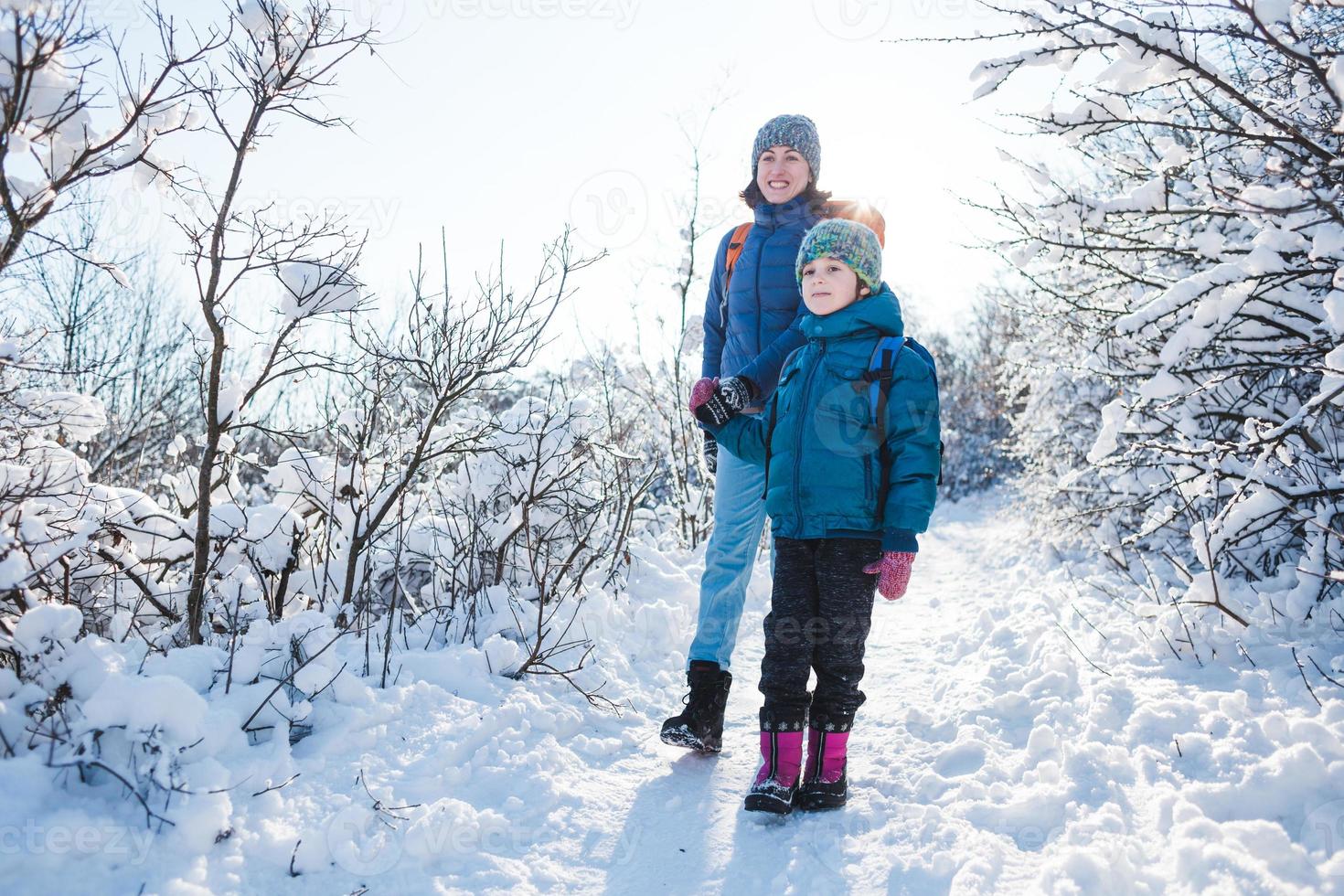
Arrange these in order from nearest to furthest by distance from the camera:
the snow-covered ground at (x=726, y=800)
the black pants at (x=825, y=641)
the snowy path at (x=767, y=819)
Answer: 1. the snow-covered ground at (x=726, y=800)
2. the snowy path at (x=767, y=819)
3. the black pants at (x=825, y=641)

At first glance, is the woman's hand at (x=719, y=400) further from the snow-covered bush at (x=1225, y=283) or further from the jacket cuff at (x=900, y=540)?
the snow-covered bush at (x=1225, y=283)

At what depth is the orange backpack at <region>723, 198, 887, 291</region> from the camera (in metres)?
2.78

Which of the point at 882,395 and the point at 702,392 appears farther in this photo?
the point at 702,392

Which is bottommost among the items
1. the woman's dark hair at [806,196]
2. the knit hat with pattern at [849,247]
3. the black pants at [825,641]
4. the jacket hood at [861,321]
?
the black pants at [825,641]

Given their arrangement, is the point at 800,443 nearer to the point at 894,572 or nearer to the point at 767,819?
the point at 894,572

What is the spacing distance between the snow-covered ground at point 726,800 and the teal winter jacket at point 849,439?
2.72 feet

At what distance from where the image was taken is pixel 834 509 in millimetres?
2330

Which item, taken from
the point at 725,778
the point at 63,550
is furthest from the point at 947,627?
the point at 63,550

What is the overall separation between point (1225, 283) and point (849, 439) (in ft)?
4.45

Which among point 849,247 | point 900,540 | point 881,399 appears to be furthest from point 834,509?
point 849,247

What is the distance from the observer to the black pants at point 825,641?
236cm

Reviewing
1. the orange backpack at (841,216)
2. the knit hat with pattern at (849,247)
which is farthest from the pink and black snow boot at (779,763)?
the orange backpack at (841,216)

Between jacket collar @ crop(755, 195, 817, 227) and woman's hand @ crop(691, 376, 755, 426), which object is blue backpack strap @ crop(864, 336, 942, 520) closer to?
woman's hand @ crop(691, 376, 755, 426)

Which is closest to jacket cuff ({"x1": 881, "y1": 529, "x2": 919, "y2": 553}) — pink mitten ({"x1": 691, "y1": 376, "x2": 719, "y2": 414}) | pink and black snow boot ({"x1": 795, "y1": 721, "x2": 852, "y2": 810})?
pink and black snow boot ({"x1": 795, "y1": 721, "x2": 852, "y2": 810})
